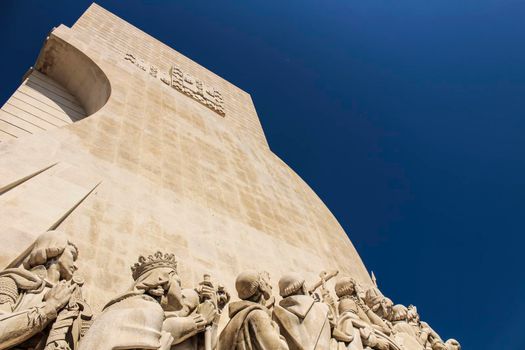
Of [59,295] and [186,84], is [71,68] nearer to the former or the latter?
[186,84]

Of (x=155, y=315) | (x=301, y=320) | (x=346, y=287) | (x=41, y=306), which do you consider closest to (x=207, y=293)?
(x=301, y=320)

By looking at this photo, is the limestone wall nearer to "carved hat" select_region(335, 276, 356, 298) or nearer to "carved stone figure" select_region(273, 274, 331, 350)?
"carved hat" select_region(335, 276, 356, 298)

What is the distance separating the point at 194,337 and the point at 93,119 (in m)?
3.77

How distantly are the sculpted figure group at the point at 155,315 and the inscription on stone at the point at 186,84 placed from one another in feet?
20.4

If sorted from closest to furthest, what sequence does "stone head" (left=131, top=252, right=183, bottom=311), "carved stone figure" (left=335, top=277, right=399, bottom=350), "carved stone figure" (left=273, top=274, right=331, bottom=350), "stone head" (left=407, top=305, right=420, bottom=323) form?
1. "stone head" (left=131, top=252, right=183, bottom=311)
2. "carved stone figure" (left=273, top=274, right=331, bottom=350)
3. "carved stone figure" (left=335, top=277, right=399, bottom=350)
4. "stone head" (left=407, top=305, right=420, bottom=323)

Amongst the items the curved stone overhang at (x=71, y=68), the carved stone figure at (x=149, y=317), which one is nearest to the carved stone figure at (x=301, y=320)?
the carved stone figure at (x=149, y=317)

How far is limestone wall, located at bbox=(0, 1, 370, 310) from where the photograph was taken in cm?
393

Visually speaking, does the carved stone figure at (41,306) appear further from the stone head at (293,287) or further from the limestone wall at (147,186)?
the stone head at (293,287)

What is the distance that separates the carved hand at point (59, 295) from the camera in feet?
7.77

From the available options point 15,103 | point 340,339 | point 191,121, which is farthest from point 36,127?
point 340,339

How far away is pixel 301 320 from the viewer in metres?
3.22

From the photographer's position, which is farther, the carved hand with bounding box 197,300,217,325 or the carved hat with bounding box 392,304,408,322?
the carved hat with bounding box 392,304,408,322

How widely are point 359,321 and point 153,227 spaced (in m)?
2.15

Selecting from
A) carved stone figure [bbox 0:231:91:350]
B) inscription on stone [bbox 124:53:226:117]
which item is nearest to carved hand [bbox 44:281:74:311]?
carved stone figure [bbox 0:231:91:350]
